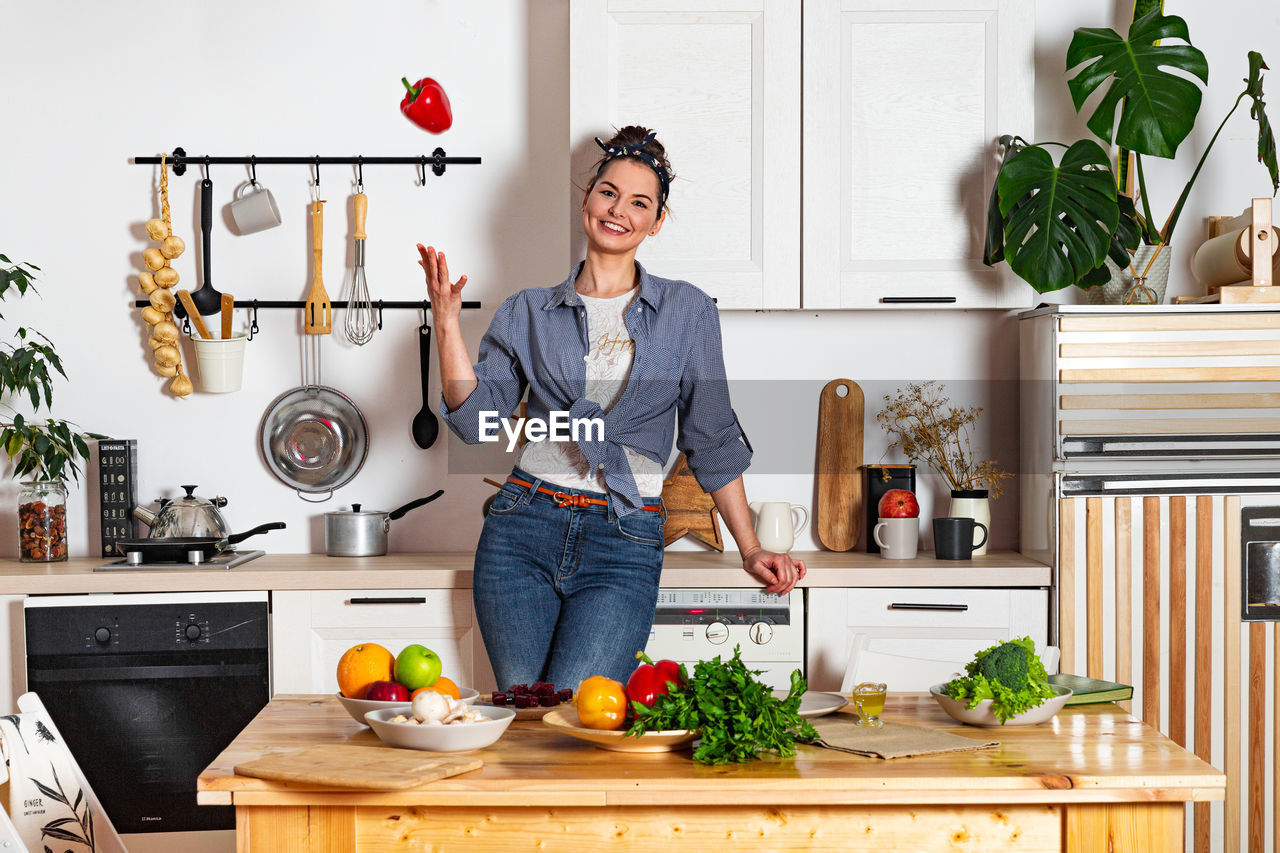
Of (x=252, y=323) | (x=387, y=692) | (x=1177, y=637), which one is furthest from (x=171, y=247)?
(x=1177, y=637)

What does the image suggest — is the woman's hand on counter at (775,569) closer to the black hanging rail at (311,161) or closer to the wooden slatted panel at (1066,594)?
the wooden slatted panel at (1066,594)

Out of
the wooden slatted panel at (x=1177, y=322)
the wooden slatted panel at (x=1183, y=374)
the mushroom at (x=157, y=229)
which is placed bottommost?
the wooden slatted panel at (x=1183, y=374)

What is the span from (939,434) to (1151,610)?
2.33ft

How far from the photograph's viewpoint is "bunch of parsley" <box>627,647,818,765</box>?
1374 millimetres

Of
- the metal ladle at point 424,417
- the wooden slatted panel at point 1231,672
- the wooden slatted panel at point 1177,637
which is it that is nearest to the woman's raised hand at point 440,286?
the metal ladle at point 424,417

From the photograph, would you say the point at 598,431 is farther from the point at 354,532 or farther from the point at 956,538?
the point at 956,538

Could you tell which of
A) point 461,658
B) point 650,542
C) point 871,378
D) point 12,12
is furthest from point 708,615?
point 12,12

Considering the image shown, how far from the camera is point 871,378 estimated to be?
10.3 ft

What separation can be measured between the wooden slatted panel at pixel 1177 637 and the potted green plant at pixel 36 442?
2732 millimetres

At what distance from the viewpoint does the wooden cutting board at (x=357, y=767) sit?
1.29 metres

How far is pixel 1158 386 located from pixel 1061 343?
253 millimetres

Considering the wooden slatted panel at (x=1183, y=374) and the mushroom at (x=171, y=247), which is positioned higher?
the mushroom at (x=171, y=247)

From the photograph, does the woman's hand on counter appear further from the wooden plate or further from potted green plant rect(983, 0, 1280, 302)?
the wooden plate

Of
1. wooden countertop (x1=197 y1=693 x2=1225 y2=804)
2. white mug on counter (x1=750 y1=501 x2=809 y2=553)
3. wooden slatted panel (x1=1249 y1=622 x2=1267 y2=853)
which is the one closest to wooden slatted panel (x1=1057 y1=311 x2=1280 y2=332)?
wooden slatted panel (x1=1249 y1=622 x2=1267 y2=853)
